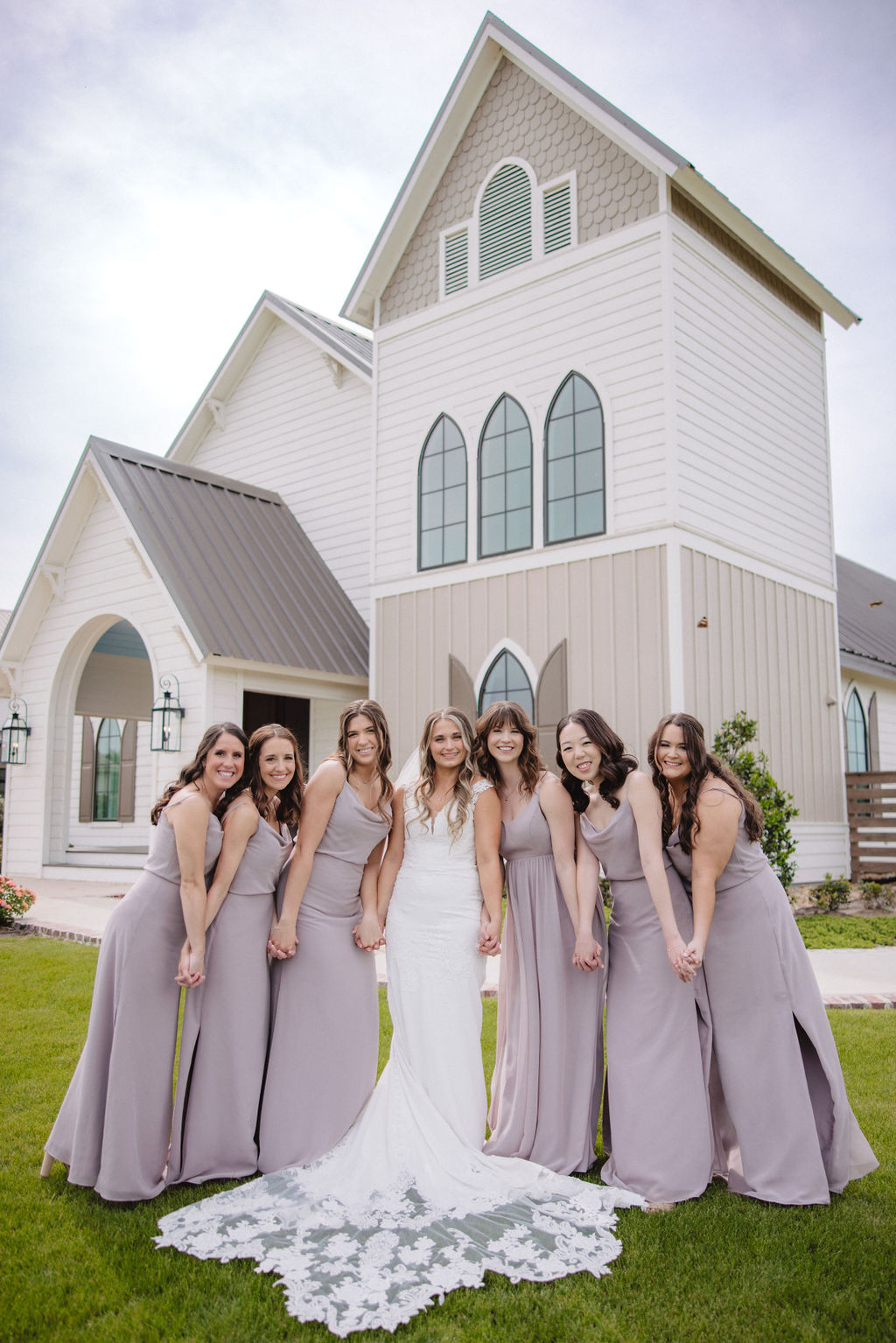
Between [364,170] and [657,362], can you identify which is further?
[364,170]

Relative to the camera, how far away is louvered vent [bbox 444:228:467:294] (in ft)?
45.2

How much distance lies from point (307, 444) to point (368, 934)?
45.3ft

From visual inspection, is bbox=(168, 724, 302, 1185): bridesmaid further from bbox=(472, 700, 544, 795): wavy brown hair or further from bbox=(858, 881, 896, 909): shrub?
bbox=(858, 881, 896, 909): shrub

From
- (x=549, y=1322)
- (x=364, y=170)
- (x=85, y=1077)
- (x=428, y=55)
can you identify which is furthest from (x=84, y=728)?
(x=549, y=1322)

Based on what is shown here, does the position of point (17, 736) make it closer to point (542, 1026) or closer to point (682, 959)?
point (542, 1026)

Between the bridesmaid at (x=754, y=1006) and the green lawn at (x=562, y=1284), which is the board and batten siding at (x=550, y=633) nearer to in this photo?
the bridesmaid at (x=754, y=1006)

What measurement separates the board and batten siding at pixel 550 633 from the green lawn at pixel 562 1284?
746 centimetres

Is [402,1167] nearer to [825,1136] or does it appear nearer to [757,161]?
[825,1136]

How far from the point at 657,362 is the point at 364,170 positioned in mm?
4950

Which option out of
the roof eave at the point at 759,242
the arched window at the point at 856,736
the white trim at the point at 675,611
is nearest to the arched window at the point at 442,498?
the white trim at the point at 675,611

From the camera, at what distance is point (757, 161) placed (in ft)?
37.8

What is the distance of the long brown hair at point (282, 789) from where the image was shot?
4676 mm

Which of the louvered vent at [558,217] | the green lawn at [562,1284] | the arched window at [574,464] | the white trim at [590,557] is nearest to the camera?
the green lawn at [562,1284]

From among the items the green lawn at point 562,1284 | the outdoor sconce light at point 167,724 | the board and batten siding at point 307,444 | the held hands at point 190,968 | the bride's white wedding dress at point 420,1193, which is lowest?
the green lawn at point 562,1284
